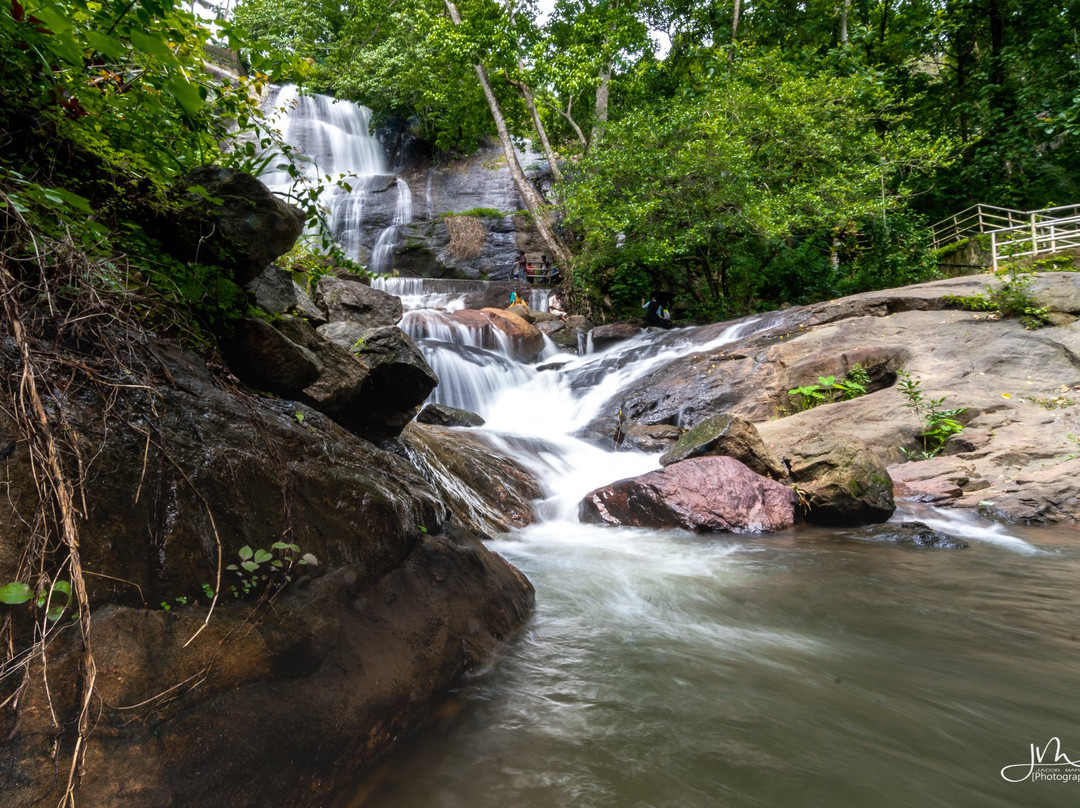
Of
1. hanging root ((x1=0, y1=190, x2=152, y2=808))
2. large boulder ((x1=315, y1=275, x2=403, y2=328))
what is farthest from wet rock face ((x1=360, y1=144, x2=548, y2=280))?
hanging root ((x1=0, y1=190, x2=152, y2=808))

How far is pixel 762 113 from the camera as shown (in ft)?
48.3

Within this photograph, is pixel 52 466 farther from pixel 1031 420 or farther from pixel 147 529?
pixel 1031 420

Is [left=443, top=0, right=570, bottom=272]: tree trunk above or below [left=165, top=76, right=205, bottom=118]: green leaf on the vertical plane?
above

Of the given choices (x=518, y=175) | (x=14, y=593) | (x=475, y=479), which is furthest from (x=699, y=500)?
(x=518, y=175)

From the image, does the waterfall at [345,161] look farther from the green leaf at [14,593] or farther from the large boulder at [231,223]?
the green leaf at [14,593]

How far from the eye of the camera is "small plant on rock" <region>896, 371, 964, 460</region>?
7762 mm

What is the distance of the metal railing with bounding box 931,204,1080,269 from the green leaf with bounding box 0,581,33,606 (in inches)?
660

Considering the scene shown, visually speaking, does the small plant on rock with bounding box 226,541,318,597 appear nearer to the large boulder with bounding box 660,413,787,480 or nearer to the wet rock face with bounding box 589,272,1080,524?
the large boulder with bounding box 660,413,787,480

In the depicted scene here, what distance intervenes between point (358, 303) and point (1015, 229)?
1424 cm

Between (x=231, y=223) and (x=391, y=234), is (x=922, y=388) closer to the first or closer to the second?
(x=231, y=223)

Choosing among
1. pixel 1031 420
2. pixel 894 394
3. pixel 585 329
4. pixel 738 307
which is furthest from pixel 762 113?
pixel 1031 420

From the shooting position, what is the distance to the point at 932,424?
311 inches
